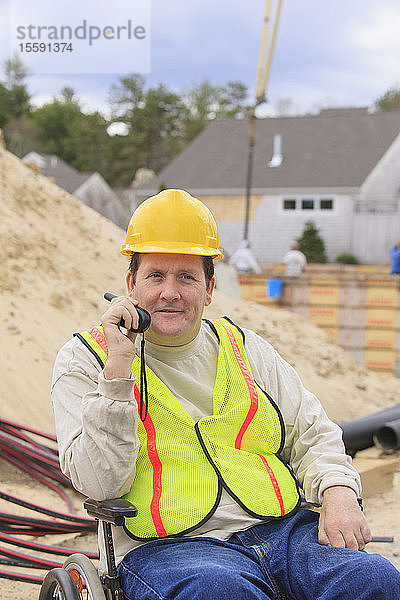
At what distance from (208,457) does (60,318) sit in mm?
4628

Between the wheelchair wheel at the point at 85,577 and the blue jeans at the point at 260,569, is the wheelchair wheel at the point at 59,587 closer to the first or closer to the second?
the wheelchair wheel at the point at 85,577

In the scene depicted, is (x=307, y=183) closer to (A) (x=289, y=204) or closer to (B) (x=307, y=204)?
(B) (x=307, y=204)

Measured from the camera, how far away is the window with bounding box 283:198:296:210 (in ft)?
90.1

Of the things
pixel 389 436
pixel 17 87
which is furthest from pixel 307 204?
pixel 17 87

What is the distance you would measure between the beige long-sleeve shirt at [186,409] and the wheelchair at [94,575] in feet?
0.22

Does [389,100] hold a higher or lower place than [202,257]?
higher

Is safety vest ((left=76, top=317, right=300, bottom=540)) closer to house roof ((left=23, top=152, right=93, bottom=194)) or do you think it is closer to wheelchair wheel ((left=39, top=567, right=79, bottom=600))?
wheelchair wheel ((left=39, top=567, right=79, bottom=600))

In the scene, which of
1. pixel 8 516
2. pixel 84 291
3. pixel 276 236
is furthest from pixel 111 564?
pixel 276 236

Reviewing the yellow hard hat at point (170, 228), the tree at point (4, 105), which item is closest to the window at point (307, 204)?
the yellow hard hat at point (170, 228)

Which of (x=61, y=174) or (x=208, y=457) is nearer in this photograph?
(x=208, y=457)

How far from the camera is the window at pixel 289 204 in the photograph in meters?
27.5

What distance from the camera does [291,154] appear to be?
28969 mm

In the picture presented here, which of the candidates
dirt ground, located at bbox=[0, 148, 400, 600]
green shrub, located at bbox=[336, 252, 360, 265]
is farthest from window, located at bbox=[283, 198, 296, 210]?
dirt ground, located at bbox=[0, 148, 400, 600]

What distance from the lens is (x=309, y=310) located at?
12594mm
